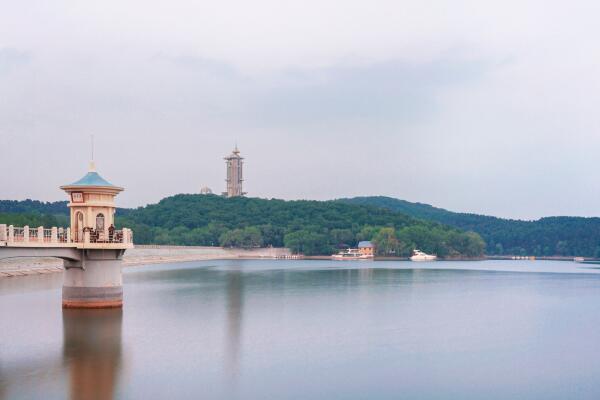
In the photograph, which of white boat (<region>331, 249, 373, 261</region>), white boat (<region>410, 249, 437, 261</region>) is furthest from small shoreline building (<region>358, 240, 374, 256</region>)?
white boat (<region>410, 249, 437, 261</region>)

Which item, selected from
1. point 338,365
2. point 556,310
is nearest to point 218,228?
point 556,310

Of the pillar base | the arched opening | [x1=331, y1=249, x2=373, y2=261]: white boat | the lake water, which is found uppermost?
the arched opening

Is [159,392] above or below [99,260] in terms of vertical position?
below

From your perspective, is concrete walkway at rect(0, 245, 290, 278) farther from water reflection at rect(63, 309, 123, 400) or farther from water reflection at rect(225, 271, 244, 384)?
water reflection at rect(63, 309, 123, 400)

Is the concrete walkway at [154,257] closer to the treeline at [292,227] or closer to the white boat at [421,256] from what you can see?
the treeline at [292,227]

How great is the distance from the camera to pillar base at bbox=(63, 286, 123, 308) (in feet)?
114

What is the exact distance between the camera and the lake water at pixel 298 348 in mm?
21812

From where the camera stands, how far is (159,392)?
20906mm

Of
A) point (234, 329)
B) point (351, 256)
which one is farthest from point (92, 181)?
point (351, 256)

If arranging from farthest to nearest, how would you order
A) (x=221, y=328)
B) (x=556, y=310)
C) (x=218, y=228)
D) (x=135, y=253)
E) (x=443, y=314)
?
(x=218, y=228) → (x=135, y=253) → (x=556, y=310) → (x=443, y=314) → (x=221, y=328)

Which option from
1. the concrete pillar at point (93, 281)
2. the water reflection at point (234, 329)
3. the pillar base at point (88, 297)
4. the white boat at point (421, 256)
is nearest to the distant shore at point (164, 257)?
the white boat at point (421, 256)

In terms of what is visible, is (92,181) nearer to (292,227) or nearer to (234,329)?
(234,329)

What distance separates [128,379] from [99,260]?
511 inches

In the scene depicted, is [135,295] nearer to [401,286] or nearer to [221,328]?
[221,328]
